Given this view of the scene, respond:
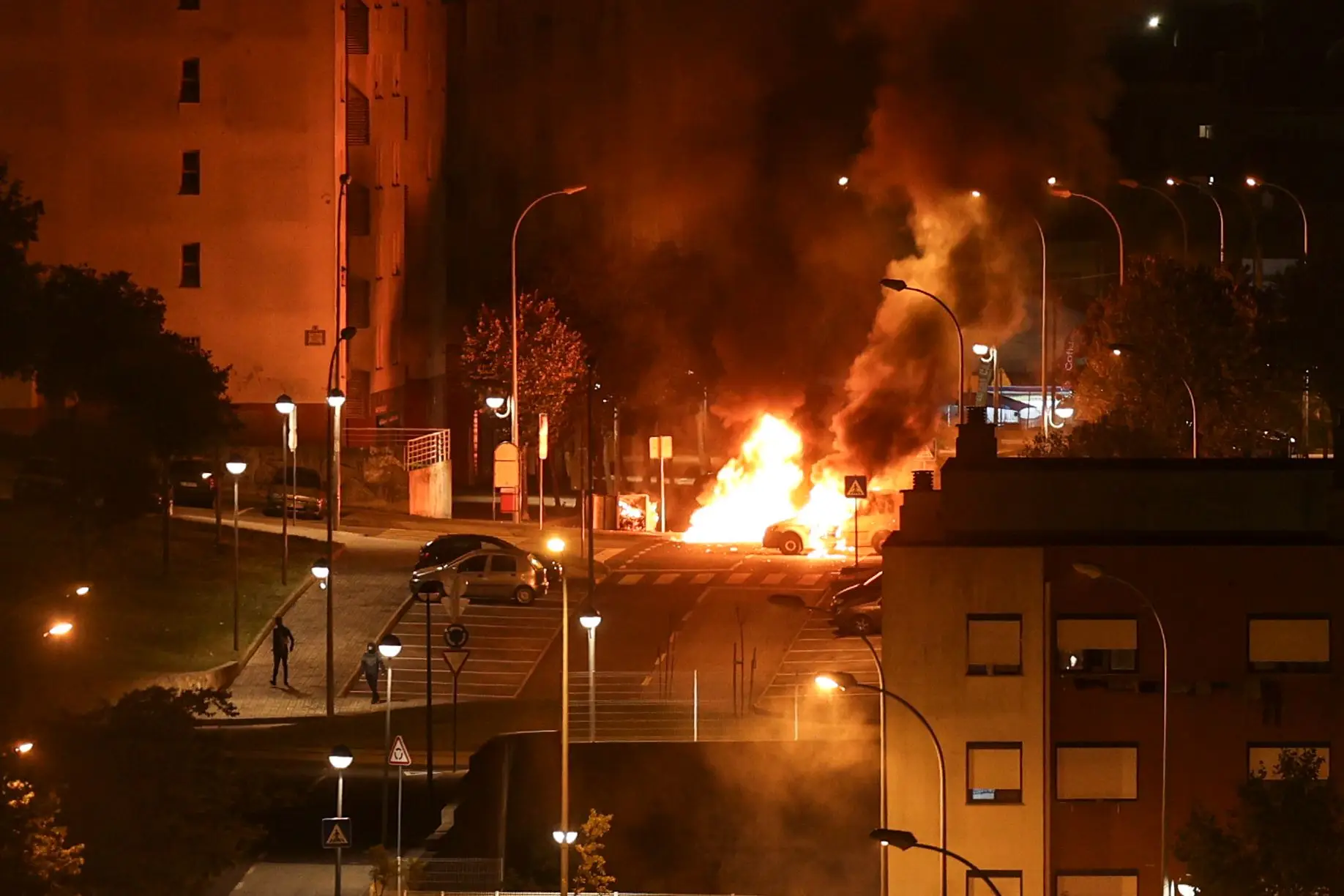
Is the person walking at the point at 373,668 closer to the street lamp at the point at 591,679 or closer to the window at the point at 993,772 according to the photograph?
the street lamp at the point at 591,679

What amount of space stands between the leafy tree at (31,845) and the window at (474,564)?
23.0 metres

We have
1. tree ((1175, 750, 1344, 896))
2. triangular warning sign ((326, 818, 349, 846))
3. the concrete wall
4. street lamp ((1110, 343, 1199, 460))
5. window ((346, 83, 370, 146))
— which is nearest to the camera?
tree ((1175, 750, 1344, 896))

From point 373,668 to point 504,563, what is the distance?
20.2 feet

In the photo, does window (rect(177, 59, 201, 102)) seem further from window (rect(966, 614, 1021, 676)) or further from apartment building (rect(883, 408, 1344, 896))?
window (rect(966, 614, 1021, 676))

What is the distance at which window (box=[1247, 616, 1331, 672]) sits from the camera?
31.1 metres

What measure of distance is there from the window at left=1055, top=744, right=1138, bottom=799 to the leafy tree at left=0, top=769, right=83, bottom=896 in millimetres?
14333

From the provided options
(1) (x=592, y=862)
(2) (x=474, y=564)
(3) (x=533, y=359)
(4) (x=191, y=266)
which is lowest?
(1) (x=592, y=862)

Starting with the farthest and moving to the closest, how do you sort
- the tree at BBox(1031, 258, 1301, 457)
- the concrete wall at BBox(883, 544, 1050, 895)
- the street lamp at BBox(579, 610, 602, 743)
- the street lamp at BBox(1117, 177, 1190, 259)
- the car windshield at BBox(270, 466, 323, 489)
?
the car windshield at BBox(270, 466, 323, 489), the tree at BBox(1031, 258, 1301, 457), the street lamp at BBox(1117, 177, 1190, 259), the street lamp at BBox(579, 610, 602, 743), the concrete wall at BBox(883, 544, 1050, 895)

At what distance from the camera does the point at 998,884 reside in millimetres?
30469

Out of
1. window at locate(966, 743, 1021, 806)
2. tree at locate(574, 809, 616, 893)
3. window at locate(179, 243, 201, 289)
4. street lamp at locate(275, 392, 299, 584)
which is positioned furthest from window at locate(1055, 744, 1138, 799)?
window at locate(179, 243, 201, 289)

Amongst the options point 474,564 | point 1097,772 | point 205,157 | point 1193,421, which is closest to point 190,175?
point 205,157

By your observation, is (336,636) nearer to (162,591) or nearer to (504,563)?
(162,591)

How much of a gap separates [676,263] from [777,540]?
28.5 metres

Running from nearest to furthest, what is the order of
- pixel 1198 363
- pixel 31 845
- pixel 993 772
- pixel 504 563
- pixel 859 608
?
pixel 31 845 < pixel 993 772 < pixel 859 608 < pixel 504 563 < pixel 1198 363
